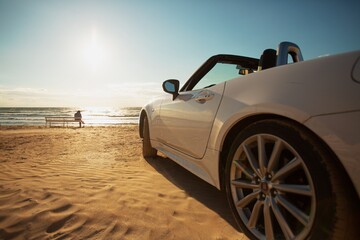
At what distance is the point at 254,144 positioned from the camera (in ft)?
4.78

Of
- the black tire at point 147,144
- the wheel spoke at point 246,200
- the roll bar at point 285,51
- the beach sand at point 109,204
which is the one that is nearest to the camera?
the wheel spoke at point 246,200

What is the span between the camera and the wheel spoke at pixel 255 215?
136 centimetres

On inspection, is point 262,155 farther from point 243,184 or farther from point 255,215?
point 255,215

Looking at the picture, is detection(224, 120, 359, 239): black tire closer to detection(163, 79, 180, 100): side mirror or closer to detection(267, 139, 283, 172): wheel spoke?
detection(267, 139, 283, 172): wheel spoke

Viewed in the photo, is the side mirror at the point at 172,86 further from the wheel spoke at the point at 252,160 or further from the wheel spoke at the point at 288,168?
the wheel spoke at the point at 288,168

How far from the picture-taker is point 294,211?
45.9 inches

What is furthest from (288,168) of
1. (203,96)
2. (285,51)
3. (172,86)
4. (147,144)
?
(147,144)

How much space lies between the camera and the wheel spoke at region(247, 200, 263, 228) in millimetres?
1360

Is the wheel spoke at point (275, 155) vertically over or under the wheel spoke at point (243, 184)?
over

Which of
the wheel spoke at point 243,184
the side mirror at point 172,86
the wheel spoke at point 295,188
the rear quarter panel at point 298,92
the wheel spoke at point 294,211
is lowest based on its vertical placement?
the wheel spoke at point 294,211

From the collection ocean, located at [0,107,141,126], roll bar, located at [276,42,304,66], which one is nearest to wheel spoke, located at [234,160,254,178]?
roll bar, located at [276,42,304,66]

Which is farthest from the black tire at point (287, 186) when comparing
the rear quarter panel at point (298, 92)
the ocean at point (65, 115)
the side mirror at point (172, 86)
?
the ocean at point (65, 115)

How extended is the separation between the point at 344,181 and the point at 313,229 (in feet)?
0.97

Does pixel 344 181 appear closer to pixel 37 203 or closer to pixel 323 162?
pixel 323 162
